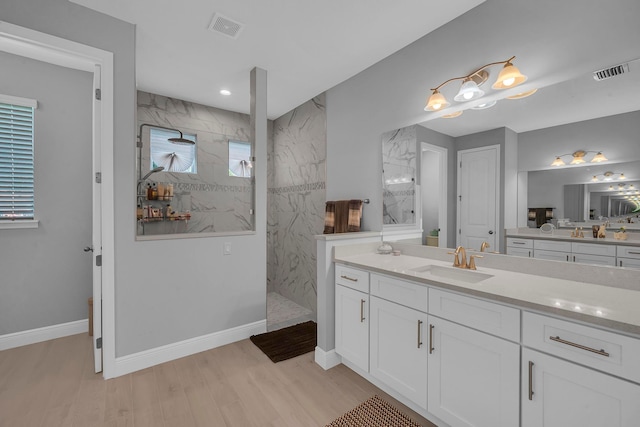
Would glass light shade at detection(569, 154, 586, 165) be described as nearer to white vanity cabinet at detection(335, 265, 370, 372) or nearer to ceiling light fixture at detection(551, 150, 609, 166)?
ceiling light fixture at detection(551, 150, 609, 166)

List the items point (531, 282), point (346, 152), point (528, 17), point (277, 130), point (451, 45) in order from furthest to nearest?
point (277, 130), point (346, 152), point (451, 45), point (528, 17), point (531, 282)

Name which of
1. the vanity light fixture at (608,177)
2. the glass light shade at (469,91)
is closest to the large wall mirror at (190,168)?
the glass light shade at (469,91)

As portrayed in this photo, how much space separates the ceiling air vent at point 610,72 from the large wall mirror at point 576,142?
21 millimetres

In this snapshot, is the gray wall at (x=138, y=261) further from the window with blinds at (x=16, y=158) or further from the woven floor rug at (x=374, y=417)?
the woven floor rug at (x=374, y=417)

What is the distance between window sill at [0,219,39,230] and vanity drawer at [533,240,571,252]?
160 inches

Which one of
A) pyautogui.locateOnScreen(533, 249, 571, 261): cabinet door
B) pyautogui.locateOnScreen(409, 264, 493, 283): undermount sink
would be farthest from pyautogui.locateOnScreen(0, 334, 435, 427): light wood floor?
pyautogui.locateOnScreen(533, 249, 571, 261): cabinet door

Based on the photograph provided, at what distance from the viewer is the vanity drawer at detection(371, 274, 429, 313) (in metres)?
1.59

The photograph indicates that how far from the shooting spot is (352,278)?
206 cm

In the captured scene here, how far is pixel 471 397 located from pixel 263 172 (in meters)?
2.37

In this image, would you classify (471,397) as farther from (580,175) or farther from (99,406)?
(99,406)

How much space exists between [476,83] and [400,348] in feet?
6.14

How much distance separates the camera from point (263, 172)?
281cm

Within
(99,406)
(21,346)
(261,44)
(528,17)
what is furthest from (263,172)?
(21,346)

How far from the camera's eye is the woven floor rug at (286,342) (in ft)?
7.95
